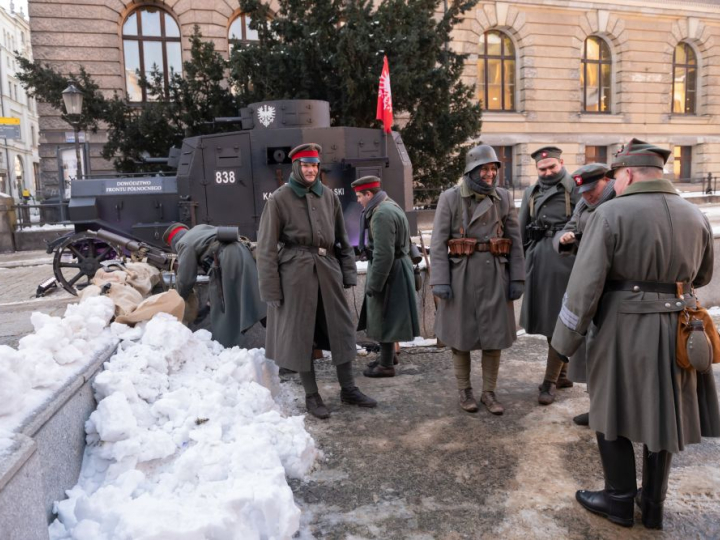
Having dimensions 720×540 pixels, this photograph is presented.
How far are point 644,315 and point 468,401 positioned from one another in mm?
1952

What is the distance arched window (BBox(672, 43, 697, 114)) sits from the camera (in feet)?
92.9

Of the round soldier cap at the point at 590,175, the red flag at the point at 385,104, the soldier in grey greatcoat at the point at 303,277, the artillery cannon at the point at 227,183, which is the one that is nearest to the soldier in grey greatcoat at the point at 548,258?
the round soldier cap at the point at 590,175

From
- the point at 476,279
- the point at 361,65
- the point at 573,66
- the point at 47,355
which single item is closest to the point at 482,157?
the point at 476,279

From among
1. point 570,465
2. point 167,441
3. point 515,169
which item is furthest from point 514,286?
point 515,169

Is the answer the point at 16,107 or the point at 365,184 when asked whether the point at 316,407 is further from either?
the point at 16,107

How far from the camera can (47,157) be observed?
18.7 meters

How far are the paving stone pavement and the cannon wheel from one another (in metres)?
0.35

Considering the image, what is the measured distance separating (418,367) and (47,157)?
1719cm

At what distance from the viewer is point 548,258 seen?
4.52 meters

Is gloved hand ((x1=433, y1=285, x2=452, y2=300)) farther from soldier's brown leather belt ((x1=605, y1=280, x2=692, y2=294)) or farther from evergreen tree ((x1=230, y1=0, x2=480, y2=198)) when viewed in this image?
evergreen tree ((x1=230, y1=0, x2=480, y2=198))

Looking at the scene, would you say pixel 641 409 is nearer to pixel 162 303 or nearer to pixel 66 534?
pixel 66 534

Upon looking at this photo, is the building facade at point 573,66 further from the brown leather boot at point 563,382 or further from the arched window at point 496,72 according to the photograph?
the brown leather boot at point 563,382

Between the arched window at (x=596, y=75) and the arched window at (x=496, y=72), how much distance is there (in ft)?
11.4

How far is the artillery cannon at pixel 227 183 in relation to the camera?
9406 millimetres
